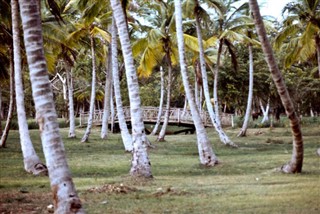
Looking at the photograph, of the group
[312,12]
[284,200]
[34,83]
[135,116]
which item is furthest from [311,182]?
[312,12]

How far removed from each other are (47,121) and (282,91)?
259 inches

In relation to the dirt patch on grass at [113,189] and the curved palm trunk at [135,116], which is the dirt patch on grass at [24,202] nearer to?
the dirt patch on grass at [113,189]

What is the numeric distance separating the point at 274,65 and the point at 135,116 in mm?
3780

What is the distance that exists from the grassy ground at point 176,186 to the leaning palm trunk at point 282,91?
1.22 ft

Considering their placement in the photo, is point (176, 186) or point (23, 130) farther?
point (23, 130)

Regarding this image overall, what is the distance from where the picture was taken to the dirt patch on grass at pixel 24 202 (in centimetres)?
803

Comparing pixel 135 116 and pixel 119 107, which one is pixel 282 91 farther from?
pixel 119 107

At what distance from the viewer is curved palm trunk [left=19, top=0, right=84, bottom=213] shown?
5.81 m

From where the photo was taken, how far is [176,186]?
10938 mm

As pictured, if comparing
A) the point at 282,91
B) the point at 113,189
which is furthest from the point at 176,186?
the point at 282,91

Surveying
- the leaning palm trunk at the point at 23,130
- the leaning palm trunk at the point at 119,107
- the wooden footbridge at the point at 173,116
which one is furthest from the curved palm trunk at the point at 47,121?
the wooden footbridge at the point at 173,116

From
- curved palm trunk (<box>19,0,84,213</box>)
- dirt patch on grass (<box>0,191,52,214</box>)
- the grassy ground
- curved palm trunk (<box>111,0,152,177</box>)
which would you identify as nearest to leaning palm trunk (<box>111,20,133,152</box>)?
the grassy ground

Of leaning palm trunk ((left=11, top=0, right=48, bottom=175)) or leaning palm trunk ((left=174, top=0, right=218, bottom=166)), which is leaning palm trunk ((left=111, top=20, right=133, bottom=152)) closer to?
leaning palm trunk ((left=174, top=0, right=218, bottom=166))

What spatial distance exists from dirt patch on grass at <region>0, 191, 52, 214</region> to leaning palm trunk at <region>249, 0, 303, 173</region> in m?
5.70
